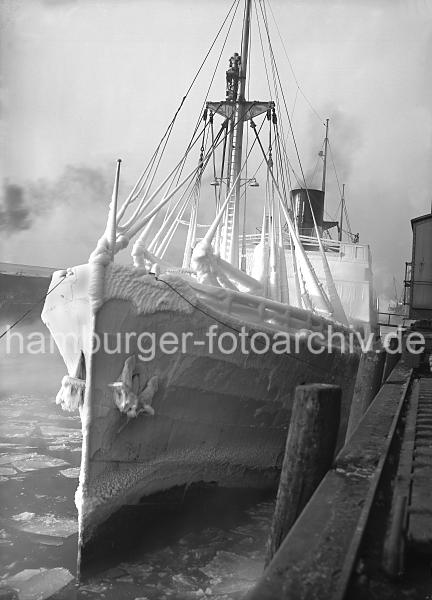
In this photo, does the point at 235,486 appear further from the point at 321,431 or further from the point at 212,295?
the point at 321,431

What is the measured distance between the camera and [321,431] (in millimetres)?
3072

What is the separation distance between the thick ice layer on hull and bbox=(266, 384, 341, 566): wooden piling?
7.55 feet

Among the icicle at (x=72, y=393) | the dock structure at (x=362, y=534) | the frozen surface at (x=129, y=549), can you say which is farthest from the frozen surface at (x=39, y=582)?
the dock structure at (x=362, y=534)

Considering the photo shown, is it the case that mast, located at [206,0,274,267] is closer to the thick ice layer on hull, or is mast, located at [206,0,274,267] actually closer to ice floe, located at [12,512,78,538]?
the thick ice layer on hull

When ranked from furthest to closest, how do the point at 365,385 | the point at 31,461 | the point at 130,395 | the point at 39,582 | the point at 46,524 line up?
the point at 31,461, the point at 365,385, the point at 46,524, the point at 130,395, the point at 39,582

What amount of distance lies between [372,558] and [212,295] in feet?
12.8

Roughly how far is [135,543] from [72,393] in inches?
68.7

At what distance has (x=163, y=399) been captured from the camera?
208 inches

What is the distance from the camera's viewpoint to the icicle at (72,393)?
197 inches

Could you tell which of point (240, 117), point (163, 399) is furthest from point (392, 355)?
point (163, 399)

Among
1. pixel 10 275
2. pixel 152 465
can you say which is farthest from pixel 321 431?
pixel 10 275

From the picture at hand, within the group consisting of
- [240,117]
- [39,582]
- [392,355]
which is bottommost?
[39,582]

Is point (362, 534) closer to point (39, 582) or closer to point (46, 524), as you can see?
point (39, 582)

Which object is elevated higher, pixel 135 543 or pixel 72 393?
pixel 72 393
